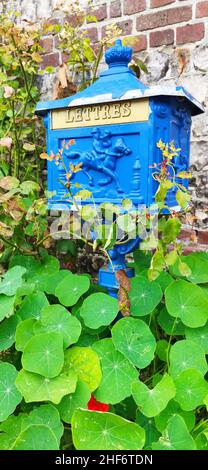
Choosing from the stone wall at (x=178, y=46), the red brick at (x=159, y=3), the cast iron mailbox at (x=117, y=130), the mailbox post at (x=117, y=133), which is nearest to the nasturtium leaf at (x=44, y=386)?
the mailbox post at (x=117, y=133)

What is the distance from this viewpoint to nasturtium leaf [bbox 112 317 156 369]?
3.82ft

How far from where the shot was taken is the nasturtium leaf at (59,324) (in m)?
1.20

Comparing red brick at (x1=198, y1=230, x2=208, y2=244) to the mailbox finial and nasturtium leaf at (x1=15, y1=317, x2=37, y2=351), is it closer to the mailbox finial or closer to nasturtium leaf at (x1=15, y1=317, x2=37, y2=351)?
the mailbox finial

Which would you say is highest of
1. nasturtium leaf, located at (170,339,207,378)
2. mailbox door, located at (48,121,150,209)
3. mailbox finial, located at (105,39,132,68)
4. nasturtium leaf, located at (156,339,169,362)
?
mailbox finial, located at (105,39,132,68)

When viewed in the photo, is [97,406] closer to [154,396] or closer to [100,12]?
[154,396]

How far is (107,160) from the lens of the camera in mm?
1369

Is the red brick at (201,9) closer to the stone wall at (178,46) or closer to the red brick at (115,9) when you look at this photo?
the stone wall at (178,46)

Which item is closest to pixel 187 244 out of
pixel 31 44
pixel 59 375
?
pixel 59 375

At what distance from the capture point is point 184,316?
1240 millimetres

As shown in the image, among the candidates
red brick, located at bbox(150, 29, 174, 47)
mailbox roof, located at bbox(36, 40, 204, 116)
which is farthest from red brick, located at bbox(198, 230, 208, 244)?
red brick, located at bbox(150, 29, 174, 47)

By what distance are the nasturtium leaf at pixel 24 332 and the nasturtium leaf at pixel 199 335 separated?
493mm

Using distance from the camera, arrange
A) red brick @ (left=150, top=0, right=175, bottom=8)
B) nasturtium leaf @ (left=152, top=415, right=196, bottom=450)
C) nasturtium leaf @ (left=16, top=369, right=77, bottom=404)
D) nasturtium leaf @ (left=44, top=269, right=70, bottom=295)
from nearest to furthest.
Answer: nasturtium leaf @ (left=152, top=415, right=196, bottom=450), nasturtium leaf @ (left=16, top=369, right=77, bottom=404), nasturtium leaf @ (left=44, top=269, right=70, bottom=295), red brick @ (left=150, top=0, right=175, bottom=8)

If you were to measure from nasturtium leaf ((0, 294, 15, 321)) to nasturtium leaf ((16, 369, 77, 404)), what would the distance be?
0.19 m
